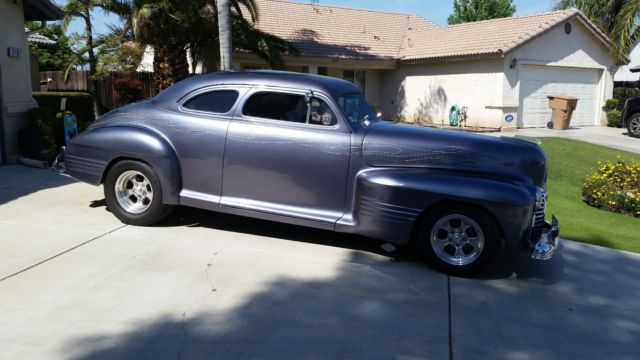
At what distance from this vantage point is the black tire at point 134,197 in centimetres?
612

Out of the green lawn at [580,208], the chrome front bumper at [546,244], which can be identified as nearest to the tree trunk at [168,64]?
the green lawn at [580,208]

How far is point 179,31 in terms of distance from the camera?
15391 millimetres

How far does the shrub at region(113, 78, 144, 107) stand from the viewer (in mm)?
19500

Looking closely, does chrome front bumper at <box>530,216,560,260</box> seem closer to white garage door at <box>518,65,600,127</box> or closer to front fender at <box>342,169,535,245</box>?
front fender at <box>342,169,535,245</box>

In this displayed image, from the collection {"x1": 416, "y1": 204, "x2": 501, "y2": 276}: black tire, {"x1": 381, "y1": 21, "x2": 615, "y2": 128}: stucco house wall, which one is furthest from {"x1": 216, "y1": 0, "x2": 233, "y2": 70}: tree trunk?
{"x1": 381, "y1": 21, "x2": 615, "y2": 128}: stucco house wall

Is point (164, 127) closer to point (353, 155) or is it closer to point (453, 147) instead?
point (353, 155)

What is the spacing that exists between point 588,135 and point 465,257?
15860 mm

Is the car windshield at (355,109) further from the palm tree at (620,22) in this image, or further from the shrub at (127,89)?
the palm tree at (620,22)

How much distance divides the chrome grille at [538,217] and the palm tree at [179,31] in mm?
10023

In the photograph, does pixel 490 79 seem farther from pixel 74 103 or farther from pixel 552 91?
pixel 74 103

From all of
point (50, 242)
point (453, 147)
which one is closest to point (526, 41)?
point (453, 147)

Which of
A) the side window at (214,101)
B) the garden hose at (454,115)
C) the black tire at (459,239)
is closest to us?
the black tire at (459,239)

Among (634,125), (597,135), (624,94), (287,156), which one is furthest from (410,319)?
(624,94)

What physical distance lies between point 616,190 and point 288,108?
6.32 metres
